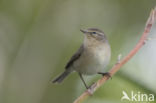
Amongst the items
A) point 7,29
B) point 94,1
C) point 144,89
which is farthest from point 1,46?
point 144,89

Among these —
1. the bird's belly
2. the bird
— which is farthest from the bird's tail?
the bird's belly

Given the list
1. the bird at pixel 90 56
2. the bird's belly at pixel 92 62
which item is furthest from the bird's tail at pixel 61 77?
the bird's belly at pixel 92 62

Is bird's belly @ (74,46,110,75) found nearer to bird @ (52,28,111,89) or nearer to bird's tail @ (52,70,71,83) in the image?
bird @ (52,28,111,89)

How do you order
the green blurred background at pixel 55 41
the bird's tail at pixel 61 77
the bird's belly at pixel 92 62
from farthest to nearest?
the bird's tail at pixel 61 77, the bird's belly at pixel 92 62, the green blurred background at pixel 55 41

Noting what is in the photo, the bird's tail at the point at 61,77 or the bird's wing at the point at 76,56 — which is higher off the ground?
the bird's wing at the point at 76,56

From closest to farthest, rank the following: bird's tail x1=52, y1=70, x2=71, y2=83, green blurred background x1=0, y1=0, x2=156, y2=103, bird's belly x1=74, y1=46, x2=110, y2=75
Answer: green blurred background x1=0, y1=0, x2=156, y2=103 → bird's belly x1=74, y1=46, x2=110, y2=75 → bird's tail x1=52, y1=70, x2=71, y2=83

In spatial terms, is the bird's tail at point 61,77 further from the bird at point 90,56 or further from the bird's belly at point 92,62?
the bird's belly at point 92,62

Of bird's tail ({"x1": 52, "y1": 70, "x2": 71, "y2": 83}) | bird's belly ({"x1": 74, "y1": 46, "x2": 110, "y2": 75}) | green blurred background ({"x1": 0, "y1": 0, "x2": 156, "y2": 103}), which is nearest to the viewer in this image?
green blurred background ({"x1": 0, "y1": 0, "x2": 156, "y2": 103})

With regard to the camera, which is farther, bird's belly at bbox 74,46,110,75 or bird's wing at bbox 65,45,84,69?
bird's wing at bbox 65,45,84,69
